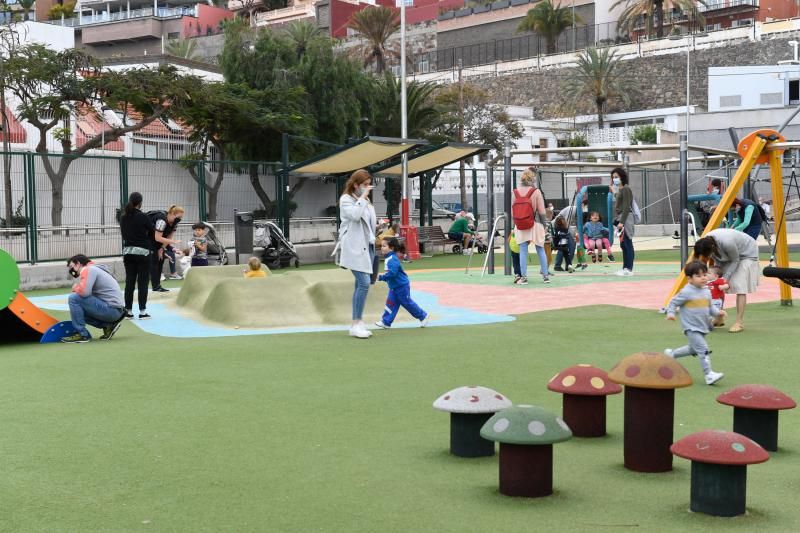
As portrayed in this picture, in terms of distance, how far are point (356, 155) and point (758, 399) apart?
20294 mm

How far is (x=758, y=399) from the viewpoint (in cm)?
587

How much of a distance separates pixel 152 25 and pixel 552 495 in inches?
4220

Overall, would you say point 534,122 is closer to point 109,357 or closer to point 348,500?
point 109,357

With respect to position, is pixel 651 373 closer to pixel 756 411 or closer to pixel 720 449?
pixel 756 411

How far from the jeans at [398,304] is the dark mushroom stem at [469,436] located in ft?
19.9

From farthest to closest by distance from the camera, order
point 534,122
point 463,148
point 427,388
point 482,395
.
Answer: point 534,122 → point 463,148 → point 427,388 → point 482,395

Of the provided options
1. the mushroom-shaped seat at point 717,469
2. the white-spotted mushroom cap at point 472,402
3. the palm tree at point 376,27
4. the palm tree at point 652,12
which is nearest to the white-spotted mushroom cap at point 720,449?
the mushroom-shaped seat at point 717,469

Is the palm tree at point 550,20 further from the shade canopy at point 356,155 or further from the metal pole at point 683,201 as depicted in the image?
the metal pole at point 683,201

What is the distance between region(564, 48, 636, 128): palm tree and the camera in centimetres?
7425

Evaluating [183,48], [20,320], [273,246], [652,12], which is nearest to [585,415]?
[20,320]

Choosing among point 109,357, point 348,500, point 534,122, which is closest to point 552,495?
point 348,500

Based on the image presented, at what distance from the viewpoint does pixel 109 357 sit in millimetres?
10141

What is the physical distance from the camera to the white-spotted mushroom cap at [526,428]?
16.4 feet

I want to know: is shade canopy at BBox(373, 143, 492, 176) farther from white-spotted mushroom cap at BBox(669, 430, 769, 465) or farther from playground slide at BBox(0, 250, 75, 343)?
white-spotted mushroom cap at BBox(669, 430, 769, 465)
